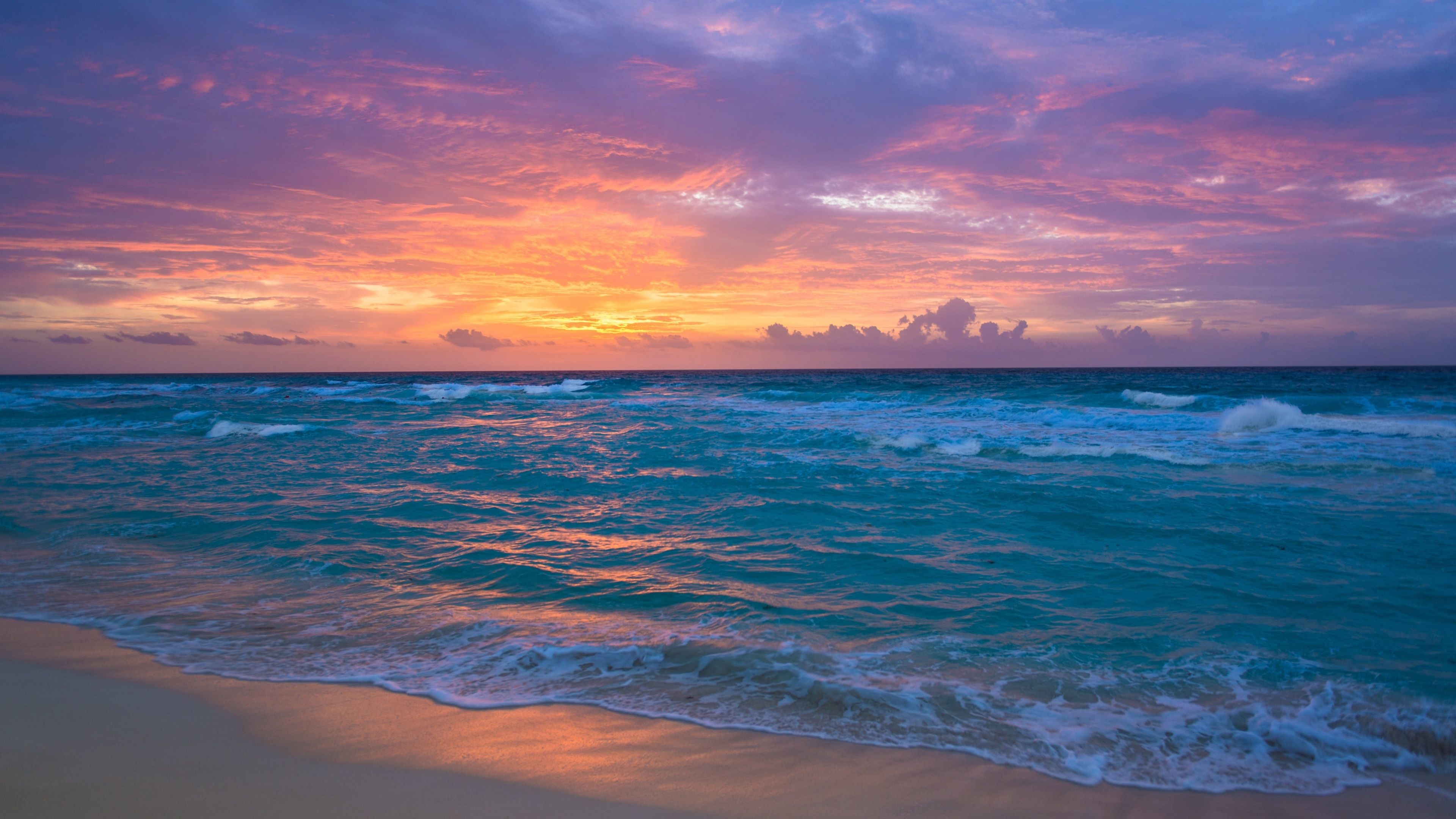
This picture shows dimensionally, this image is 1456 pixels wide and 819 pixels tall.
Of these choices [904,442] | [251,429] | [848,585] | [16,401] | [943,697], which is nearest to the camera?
[943,697]

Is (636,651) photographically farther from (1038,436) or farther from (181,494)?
(1038,436)

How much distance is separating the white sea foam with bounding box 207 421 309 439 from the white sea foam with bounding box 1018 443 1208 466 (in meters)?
20.5

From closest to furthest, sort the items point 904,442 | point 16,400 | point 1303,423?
point 904,442 → point 1303,423 → point 16,400

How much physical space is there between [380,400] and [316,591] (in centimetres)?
3501

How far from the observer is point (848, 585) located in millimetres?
6125

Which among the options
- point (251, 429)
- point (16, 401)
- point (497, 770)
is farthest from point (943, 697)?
point (16, 401)

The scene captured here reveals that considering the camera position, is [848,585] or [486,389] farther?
[486,389]

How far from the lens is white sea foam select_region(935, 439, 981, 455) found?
14.5m

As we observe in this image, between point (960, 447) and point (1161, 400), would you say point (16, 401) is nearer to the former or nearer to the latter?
point (960, 447)

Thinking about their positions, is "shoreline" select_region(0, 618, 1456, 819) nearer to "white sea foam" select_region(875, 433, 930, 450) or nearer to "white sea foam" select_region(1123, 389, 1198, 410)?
"white sea foam" select_region(875, 433, 930, 450)

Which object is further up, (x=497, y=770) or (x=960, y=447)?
(x=960, y=447)

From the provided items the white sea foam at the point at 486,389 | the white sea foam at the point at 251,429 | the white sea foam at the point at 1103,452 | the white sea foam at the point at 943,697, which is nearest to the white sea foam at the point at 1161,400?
the white sea foam at the point at 1103,452

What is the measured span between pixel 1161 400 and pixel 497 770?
3101 cm

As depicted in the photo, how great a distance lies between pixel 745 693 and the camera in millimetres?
4016
